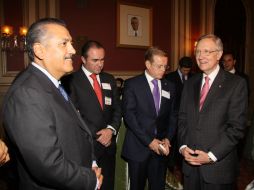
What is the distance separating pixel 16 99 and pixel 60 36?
42cm

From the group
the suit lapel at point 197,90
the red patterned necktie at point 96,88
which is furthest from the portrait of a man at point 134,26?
the suit lapel at point 197,90

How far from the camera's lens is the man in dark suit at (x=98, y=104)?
2.70m

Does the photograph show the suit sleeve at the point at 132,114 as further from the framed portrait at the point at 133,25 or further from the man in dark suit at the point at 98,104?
the framed portrait at the point at 133,25

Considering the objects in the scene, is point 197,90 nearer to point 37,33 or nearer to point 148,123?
point 148,123

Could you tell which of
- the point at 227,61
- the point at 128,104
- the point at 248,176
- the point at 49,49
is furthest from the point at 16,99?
the point at 227,61

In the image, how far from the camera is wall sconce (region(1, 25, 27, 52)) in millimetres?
4619

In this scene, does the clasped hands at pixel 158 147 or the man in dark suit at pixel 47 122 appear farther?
the clasped hands at pixel 158 147

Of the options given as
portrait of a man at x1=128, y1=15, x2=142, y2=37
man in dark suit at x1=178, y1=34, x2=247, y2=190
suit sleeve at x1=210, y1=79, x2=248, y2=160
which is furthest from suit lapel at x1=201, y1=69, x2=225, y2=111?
portrait of a man at x1=128, y1=15, x2=142, y2=37

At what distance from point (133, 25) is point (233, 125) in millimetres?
4076

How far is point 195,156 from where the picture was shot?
7.46ft

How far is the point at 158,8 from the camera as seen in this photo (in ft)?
20.3

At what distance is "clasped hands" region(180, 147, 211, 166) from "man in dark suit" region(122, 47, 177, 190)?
38 cm

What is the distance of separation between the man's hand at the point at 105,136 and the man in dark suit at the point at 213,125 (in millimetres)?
753

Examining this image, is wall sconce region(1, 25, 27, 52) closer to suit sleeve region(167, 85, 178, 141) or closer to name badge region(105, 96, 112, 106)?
name badge region(105, 96, 112, 106)
